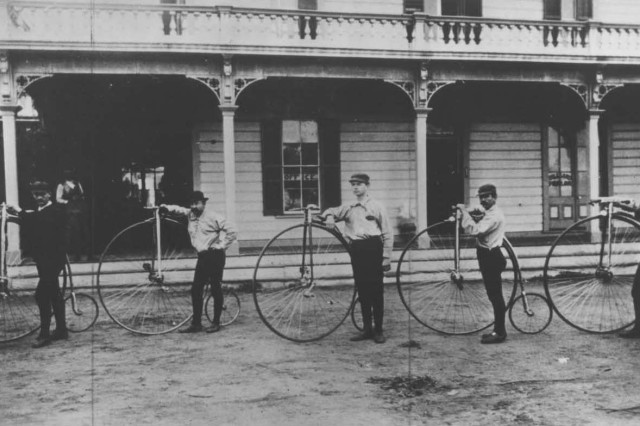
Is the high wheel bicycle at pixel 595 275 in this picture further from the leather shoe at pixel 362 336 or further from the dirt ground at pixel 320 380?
the leather shoe at pixel 362 336

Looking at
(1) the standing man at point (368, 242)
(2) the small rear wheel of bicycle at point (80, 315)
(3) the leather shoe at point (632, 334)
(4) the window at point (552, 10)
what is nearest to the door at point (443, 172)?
(4) the window at point (552, 10)

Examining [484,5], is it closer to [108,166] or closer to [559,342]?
[108,166]

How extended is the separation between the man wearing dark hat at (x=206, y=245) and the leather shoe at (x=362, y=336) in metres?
1.93

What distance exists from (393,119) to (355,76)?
2791mm

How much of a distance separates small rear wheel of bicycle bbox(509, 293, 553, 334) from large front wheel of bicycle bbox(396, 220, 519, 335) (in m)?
0.25

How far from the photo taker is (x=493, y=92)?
1836 cm

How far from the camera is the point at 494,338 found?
8.08m

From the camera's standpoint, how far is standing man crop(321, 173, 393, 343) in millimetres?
8125

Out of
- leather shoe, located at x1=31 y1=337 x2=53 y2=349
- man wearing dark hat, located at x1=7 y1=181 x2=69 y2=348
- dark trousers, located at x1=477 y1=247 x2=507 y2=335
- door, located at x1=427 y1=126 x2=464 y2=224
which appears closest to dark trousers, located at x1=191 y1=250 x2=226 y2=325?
man wearing dark hat, located at x1=7 y1=181 x2=69 y2=348

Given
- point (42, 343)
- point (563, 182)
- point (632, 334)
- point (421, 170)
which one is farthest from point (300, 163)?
point (632, 334)

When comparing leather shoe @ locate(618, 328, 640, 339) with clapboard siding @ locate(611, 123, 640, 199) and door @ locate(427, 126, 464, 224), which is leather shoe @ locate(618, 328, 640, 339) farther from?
clapboard siding @ locate(611, 123, 640, 199)

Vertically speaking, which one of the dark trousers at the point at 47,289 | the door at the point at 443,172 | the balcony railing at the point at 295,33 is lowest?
the dark trousers at the point at 47,289

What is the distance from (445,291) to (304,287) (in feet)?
16.9

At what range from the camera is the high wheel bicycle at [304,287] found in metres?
8.50
